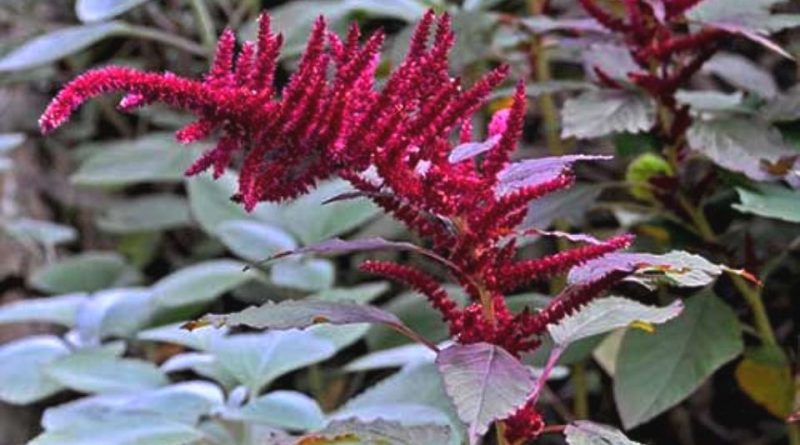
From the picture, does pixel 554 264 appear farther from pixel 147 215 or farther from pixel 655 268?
pixel 147 215

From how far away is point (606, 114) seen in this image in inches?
36.8

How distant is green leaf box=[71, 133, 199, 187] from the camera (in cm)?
160

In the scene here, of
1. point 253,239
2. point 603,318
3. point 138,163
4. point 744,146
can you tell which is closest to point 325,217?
point 253,239

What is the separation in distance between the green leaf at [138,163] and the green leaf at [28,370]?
0.47 metres

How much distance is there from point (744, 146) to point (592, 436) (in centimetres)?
41

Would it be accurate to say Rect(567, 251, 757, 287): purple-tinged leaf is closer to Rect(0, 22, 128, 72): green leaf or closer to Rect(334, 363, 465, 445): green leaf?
Rect(334, 363, 465, 445): green leaf

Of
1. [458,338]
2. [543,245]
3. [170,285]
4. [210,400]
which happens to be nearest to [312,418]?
[210,400]

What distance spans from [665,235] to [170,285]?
53 cm

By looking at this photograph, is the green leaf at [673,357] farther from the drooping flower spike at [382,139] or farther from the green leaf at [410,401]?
the drooping flower spike at [382,139]

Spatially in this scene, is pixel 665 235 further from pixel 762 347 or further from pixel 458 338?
pixel 458 338

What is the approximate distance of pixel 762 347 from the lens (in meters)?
1.03

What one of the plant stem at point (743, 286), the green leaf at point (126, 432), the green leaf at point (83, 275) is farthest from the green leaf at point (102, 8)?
the plant stem at point (743, 286)

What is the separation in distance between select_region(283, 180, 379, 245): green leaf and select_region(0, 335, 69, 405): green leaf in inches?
12.1

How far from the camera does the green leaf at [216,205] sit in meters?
1.44
